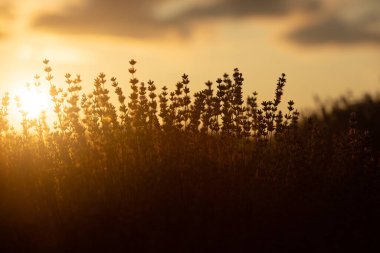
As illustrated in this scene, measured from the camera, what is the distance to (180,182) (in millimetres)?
5266

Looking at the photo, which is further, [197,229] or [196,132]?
[196,132]

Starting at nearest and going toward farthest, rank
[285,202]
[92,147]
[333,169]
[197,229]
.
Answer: [197,229] < [285,202] < [92,147] < [333,169]

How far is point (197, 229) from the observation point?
15.8ft

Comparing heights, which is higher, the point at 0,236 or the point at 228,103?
the point at 228,103

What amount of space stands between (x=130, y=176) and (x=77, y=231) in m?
0.78

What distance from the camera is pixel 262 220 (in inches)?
201

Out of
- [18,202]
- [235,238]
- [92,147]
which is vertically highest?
[92,147]

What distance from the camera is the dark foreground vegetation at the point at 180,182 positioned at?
4.81 meters

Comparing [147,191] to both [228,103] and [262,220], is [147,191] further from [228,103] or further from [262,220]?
[228,103]

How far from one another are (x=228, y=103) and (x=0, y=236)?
8.53 feet

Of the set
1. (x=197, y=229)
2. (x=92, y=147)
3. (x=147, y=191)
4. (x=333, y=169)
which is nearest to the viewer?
(x=197, y=229)

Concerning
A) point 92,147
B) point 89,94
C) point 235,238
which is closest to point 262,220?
point 235,238

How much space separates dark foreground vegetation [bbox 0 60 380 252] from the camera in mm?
4809

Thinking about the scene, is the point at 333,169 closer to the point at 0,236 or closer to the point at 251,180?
the point at 251,180
